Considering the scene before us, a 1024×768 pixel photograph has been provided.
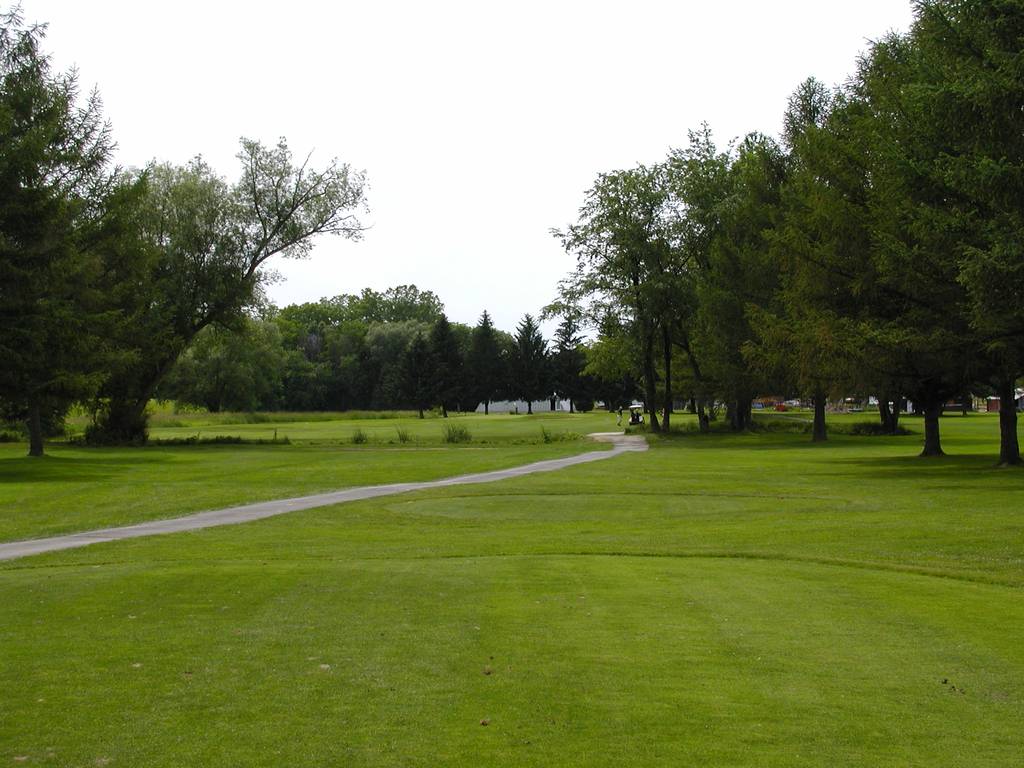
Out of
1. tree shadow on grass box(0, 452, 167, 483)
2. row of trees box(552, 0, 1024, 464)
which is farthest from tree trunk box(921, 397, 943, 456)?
tree shadow on grass box(0, 452, 167, 483)

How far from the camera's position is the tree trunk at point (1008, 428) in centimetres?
3341

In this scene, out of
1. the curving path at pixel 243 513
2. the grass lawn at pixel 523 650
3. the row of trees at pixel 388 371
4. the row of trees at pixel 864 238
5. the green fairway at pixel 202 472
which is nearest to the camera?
the grass lawn at pixel 523 650

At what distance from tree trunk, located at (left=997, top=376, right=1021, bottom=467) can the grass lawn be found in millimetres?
16777

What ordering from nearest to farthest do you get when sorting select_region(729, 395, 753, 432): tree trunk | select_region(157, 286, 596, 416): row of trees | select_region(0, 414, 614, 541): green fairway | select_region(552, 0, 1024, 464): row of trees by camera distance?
select_region(0, 414, 614, 541): green fairway < select_region(552, 0, 1024, 464): row of trees < select_region(729, 395, 753, 432): tree trunk < select_region(157, 286, 596, 416): row of trees

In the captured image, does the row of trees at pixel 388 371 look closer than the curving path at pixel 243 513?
No

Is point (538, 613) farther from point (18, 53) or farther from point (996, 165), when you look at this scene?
point (18, 53)

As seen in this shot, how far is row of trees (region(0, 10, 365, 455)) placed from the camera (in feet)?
122

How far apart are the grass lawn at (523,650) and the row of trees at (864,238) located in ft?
42.6

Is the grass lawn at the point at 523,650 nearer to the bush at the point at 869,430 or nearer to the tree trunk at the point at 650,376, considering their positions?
the tree trunk at the point at 650,376

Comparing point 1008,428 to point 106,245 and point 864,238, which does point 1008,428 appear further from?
point 106,245

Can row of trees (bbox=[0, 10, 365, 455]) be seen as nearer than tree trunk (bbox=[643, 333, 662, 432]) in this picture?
Yes

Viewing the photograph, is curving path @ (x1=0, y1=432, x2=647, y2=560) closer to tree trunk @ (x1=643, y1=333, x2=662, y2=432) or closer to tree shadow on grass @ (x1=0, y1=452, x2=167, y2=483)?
tree shadow on grass @ (x1=0, y1=452, x2=167, y2=483)

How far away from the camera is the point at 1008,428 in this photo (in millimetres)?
34000

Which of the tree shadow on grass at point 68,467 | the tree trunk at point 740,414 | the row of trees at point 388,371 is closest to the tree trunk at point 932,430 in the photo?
the tree trunk at point 740,414
